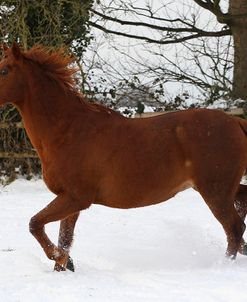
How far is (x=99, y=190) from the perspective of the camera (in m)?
4.99

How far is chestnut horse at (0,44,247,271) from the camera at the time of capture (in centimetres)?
500

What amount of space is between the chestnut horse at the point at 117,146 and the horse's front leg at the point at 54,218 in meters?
0.10

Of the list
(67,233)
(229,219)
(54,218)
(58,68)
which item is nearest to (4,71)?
(58,68)

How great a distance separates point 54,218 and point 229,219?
1459 millimetres

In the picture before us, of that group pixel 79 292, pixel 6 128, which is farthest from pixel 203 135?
pixel 6 128

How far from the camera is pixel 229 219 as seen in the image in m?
5.18

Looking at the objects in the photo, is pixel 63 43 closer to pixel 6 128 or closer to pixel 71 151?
pixel 6 128

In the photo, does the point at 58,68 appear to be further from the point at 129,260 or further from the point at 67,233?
the point at 129,260

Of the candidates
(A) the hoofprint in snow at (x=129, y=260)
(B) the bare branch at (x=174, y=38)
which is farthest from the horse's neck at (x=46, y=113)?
(B) the bare branch at (x=174, y=38)

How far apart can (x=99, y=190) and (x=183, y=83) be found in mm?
7456

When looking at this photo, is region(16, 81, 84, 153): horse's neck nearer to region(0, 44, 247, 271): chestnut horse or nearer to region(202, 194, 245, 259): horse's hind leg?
region(0, 44, 247, 271): chestnut horse

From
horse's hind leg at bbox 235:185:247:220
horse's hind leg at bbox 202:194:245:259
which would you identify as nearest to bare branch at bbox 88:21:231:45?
horse's hind leg at bbox 235:185:247:220

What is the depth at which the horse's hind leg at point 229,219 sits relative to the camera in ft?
16.9

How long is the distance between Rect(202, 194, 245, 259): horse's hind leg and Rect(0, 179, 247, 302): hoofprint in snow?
0.13m
